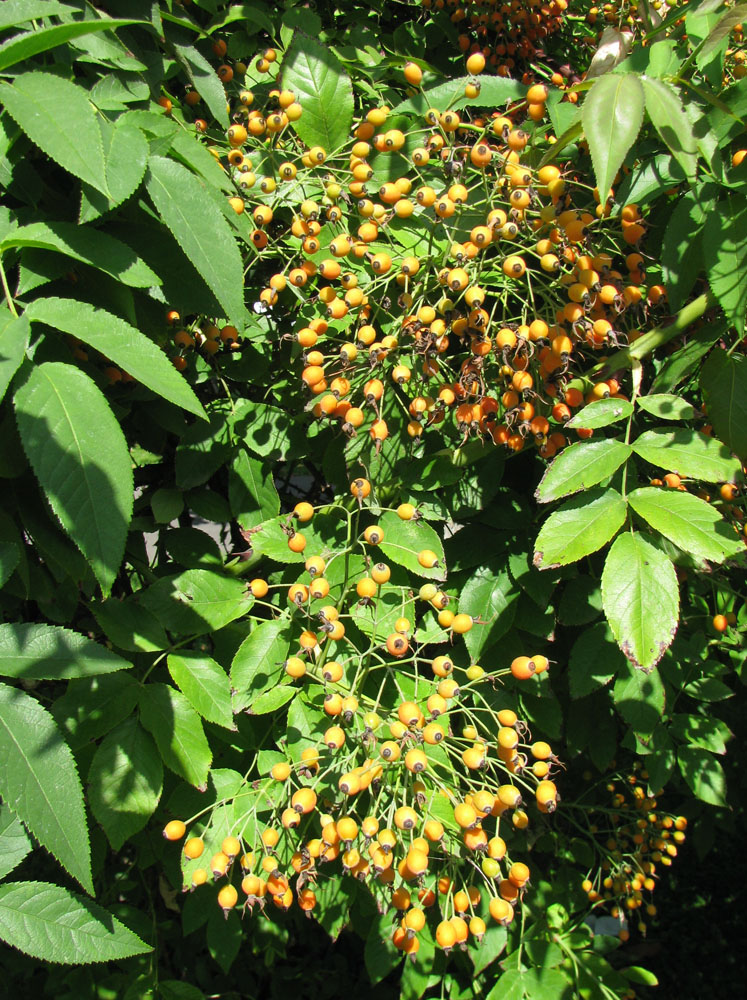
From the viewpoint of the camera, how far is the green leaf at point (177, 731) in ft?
4.44

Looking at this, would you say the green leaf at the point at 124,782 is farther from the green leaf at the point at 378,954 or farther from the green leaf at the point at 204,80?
the green leaf at the point at 204,80

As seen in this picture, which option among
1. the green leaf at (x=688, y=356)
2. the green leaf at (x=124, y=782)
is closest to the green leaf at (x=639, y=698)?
the green leaf at (x=688, y=356)

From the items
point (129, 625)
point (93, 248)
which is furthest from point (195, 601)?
point (93, 248)

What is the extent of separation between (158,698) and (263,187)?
1.08 meters

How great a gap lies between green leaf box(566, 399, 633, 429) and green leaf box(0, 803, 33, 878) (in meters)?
1.21

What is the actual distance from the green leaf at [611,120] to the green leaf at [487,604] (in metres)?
0.91

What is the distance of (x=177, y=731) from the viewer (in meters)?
1.39

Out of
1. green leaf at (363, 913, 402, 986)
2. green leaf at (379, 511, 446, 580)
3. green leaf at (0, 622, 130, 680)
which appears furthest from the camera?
green leaf at (363, 913, 402, 986)

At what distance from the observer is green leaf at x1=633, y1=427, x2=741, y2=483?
1.24 m

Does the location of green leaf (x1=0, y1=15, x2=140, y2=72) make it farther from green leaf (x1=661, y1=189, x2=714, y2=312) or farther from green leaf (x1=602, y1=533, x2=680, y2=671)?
green leaf (x1=602, y1=533, x2=680, y2=671)

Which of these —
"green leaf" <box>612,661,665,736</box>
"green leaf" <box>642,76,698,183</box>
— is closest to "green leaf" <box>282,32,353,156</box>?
"green leaf" <box>642,76,698,183</box>

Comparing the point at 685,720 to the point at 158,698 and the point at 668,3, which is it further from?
the point at 668,3

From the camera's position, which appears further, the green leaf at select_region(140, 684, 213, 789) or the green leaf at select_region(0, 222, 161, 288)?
the green leaf at select_region(140, 684, 213, 789)

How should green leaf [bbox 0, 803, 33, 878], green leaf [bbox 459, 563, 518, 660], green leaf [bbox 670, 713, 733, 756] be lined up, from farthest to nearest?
green leaf [bbox 670, 713, 733, 756] < green leaf [bbox 459, 563, 518, 660] < green leaf [bbox 0, 803, 33, 878]
